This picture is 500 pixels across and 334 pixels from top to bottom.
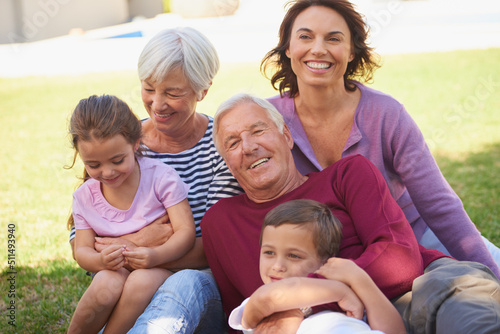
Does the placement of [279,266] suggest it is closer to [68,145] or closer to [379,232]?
[379,232]

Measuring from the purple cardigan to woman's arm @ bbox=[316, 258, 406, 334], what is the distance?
3.26 ft

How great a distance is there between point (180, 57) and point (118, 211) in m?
0.87

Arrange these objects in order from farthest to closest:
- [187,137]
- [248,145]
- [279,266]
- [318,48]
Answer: [187,137] < [318,48] < [248,145] < [279,266]

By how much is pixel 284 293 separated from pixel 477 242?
53.4 inches

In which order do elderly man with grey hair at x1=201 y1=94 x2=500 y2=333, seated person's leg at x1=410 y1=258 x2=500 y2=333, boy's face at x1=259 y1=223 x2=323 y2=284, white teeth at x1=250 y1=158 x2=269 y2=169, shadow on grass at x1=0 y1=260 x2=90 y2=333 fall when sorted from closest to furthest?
1. seated person's leg at x1=410 y1=258 x2=500 y2=333
2. elderly man with grey hair at x1=201 y1=94 x2=500 y2=333
3. boy's face at x1=259 y1=223 x2=323 y2=284
4. white teeth at x1=250 y1=158 x2=269 y2=169
5. shadow on grass at x1=0 y1=260 x2=90 y2=333

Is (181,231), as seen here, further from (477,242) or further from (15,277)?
(15,277)

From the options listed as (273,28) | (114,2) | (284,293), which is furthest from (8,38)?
(284,293)

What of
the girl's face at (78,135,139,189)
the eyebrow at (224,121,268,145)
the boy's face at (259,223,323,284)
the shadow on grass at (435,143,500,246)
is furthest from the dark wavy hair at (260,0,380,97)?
the shadow on grass at (435,143,500,246)

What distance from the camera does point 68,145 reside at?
2.87m

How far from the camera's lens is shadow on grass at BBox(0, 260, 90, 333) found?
3.54m

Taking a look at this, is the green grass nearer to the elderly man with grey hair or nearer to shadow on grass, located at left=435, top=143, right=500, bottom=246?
shadow on grass, located at left=435, top=143, right=500, bottom=246

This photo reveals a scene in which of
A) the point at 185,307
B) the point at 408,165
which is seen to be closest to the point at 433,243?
the point at 408,165

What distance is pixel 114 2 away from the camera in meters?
24.9

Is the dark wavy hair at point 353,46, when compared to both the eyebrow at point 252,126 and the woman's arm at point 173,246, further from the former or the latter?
the woman's arm at point 173,246
